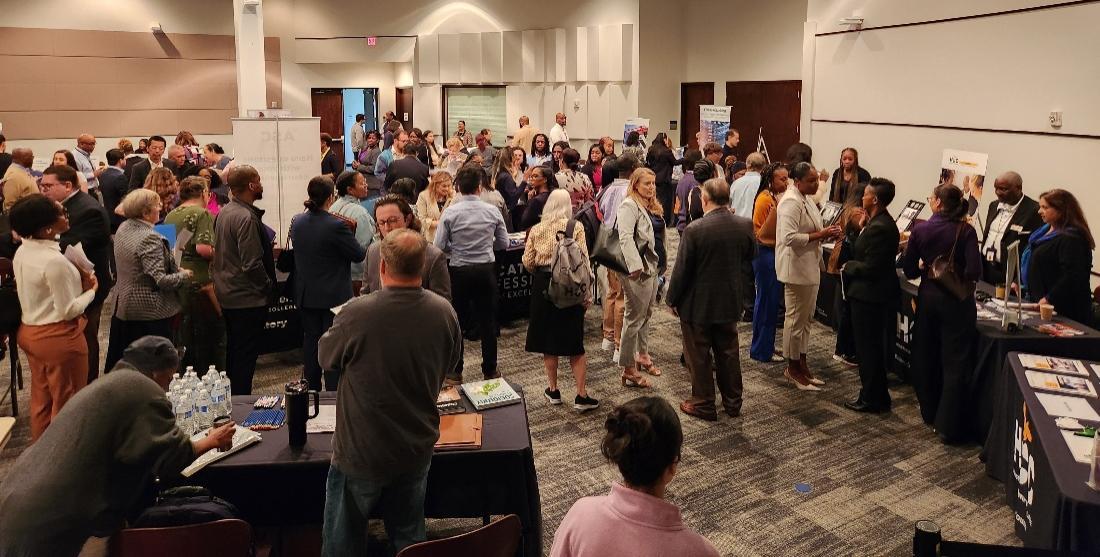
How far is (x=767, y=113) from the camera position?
13.1m

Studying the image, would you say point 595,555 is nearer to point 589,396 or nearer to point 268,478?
point 268,478

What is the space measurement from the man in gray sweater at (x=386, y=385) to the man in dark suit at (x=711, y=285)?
2574 mm

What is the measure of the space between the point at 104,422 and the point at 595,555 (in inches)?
57.4

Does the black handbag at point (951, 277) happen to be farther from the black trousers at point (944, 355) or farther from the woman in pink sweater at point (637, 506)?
the woman in pink sweater at point (637, 506)

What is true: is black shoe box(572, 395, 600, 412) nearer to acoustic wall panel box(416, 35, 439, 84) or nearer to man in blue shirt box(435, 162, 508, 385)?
man in blue shirt box(435, 162, 508, 385)

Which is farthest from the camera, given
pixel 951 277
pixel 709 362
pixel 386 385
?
pixel 709 362

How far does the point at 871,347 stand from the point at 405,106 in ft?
49.0

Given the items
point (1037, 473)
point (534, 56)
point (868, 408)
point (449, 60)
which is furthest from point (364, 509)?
point (449, 60)

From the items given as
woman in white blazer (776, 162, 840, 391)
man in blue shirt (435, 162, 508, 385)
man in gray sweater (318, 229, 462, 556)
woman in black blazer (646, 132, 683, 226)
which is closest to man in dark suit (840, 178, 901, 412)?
woman in white blazer (776, 162, 840, 391)

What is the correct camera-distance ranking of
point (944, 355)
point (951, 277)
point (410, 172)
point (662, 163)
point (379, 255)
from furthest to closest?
1. point (662, 163)
2. point (410, 172)
3. point (944, 355)
4. point (951, 277)
5. point (379, 255)

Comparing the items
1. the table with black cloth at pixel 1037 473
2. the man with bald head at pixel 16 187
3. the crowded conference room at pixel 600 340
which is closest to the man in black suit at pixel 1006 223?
the crowded conference room at pixel 600 340

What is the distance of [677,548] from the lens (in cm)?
183

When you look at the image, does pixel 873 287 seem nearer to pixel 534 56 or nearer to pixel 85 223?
pixel 85 223

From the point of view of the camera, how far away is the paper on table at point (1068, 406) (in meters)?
3.57
